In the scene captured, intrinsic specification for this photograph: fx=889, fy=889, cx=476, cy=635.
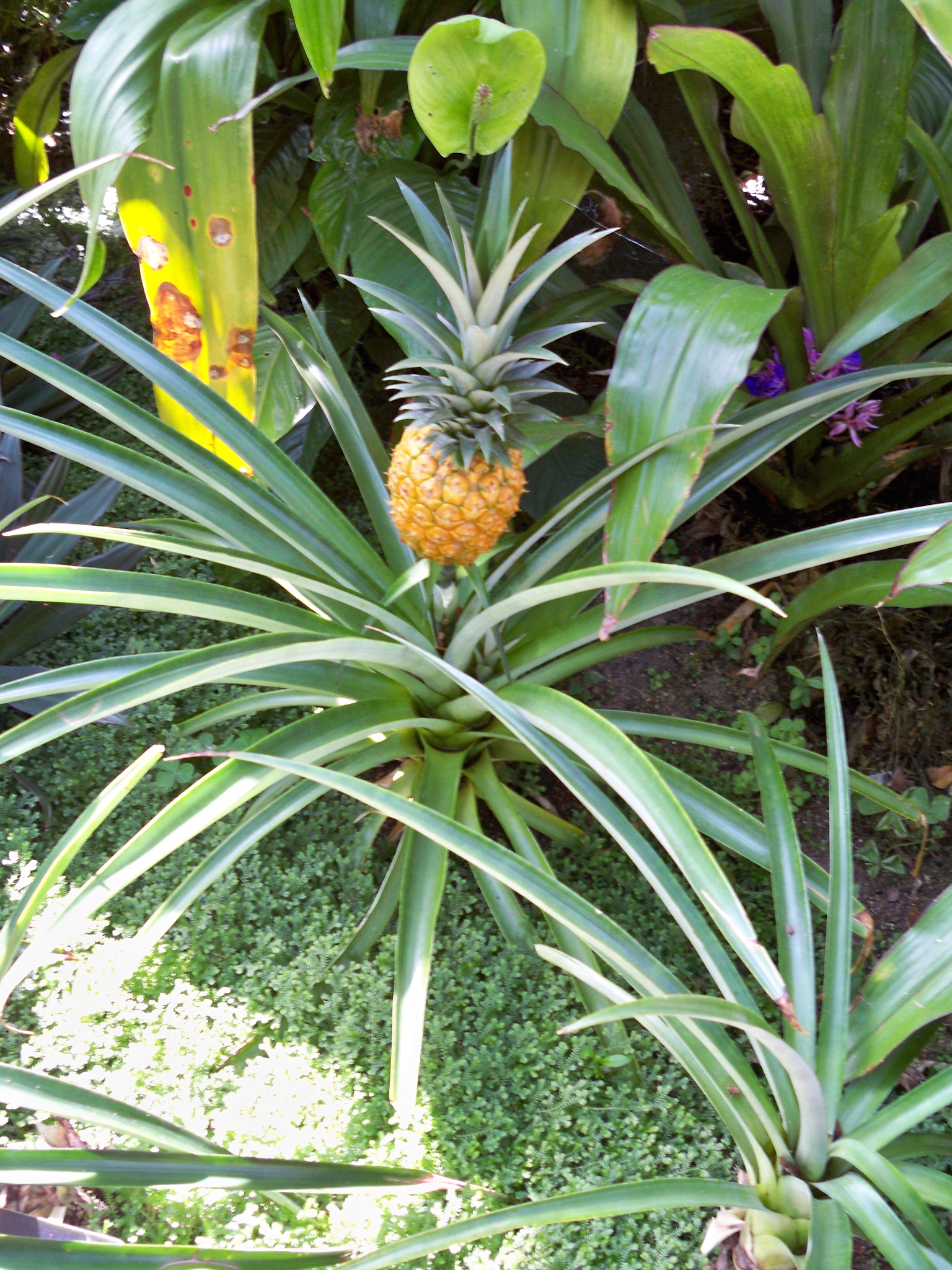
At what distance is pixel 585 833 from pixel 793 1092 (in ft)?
1.67

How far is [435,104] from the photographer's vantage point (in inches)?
36.8

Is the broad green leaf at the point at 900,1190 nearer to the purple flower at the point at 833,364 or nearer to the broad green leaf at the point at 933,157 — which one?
the purple flower at the point at 833,364

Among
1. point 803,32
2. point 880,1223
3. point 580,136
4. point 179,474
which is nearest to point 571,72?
point 580,136

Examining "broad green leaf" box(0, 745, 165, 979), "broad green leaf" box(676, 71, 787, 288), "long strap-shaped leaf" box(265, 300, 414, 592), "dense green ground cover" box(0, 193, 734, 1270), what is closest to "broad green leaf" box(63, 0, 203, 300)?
"long strap-shaped leaf" box(265, 300, 414, 592)

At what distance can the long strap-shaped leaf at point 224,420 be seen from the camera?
3.20ft

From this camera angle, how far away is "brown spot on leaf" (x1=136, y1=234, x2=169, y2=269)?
111cm

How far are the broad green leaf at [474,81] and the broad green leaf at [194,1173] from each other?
3.46 ft

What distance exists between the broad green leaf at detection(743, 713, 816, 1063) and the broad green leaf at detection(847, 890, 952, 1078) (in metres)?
0.05

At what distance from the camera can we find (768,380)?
133 centimetres

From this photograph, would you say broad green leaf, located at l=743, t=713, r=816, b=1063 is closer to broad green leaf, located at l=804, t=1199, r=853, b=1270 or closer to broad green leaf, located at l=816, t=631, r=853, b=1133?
broad green leaf, located at l=816, t=631, r=853, b=1133

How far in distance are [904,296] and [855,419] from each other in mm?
250

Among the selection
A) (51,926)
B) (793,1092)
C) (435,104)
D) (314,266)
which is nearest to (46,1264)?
(51,926)

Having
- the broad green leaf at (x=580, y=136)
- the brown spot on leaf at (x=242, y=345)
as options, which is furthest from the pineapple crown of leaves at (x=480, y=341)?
the brown spot on leaf at (x=242, y=345)

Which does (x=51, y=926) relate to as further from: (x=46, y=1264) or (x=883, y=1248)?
(x=883, y=1248)
